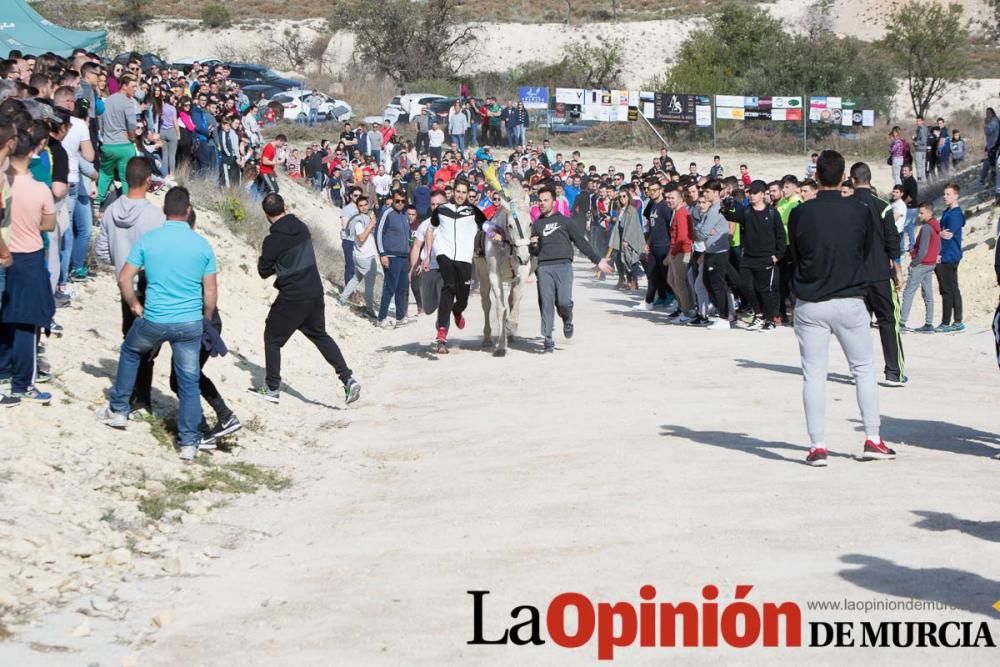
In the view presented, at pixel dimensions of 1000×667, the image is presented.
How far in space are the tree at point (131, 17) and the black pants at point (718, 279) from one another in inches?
2582

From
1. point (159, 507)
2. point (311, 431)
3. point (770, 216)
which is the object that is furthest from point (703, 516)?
point (770, 216)

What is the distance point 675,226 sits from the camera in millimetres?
18797

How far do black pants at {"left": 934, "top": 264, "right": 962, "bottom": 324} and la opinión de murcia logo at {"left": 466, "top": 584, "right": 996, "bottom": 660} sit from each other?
1258cm

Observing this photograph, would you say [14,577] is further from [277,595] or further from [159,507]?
[159,507]

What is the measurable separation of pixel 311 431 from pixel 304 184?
64.8 ft

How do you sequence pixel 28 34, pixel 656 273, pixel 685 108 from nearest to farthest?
pixel 656 273 → pixel 28 34 → pixel 685 108

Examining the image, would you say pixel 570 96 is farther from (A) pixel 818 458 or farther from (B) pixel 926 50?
(A) pixel 818 458

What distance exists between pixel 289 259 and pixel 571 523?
18.2 feet

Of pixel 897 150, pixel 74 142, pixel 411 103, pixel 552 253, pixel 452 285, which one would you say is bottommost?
pixel 452 285

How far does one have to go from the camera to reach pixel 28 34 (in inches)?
1375

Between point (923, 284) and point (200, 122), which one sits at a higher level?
point (200, 122)

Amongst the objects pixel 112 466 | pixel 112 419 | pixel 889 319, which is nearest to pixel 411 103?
pixel 889 319

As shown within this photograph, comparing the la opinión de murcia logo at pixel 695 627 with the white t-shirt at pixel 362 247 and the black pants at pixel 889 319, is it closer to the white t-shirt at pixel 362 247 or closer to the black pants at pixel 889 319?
the black pants at pixel 889 319

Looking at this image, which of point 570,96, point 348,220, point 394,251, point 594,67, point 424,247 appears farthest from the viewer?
point 594,67
